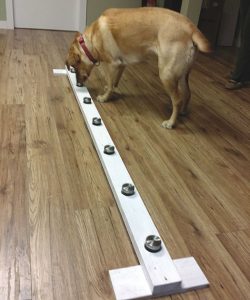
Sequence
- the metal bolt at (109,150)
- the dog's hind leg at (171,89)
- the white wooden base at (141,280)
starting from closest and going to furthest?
1. the white wooden base at (141,280)
2. the metal bolt at (109,150)
3. the dog's hind leg at (171,89)

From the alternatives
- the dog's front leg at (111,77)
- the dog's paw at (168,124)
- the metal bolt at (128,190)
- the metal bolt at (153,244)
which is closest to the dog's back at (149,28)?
the dog's front leg at (111,77)

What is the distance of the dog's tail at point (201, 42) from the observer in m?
1.94

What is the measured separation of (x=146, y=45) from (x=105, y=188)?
1081mm

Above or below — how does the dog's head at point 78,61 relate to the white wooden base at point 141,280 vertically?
above

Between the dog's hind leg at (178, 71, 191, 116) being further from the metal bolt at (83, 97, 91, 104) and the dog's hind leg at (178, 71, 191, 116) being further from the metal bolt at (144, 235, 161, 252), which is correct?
the metal bolt at (144, 235, 161, 252)

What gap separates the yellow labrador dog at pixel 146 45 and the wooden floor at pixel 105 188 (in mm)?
223

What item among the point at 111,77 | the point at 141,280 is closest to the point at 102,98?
the point at 111,77

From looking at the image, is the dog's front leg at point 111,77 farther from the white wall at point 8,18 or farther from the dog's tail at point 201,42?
the white wall at point 8,18

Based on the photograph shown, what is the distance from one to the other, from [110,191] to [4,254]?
21.1 inches

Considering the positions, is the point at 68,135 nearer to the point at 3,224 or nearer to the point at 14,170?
the point at 14,170

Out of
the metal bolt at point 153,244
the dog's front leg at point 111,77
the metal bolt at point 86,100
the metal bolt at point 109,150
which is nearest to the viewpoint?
the metal bolt at point 153,244

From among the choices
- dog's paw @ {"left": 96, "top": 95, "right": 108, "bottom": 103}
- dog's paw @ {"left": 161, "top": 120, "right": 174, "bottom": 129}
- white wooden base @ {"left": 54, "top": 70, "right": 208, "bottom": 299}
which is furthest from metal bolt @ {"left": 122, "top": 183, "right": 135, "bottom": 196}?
dog's paw @ {"left": 96, "top": 95, "right": 108, "bottom": 103}

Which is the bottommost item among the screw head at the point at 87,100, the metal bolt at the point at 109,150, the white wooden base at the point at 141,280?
the white wooden base at the point at 141,280

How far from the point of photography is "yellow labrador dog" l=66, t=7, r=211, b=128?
6.53ft
